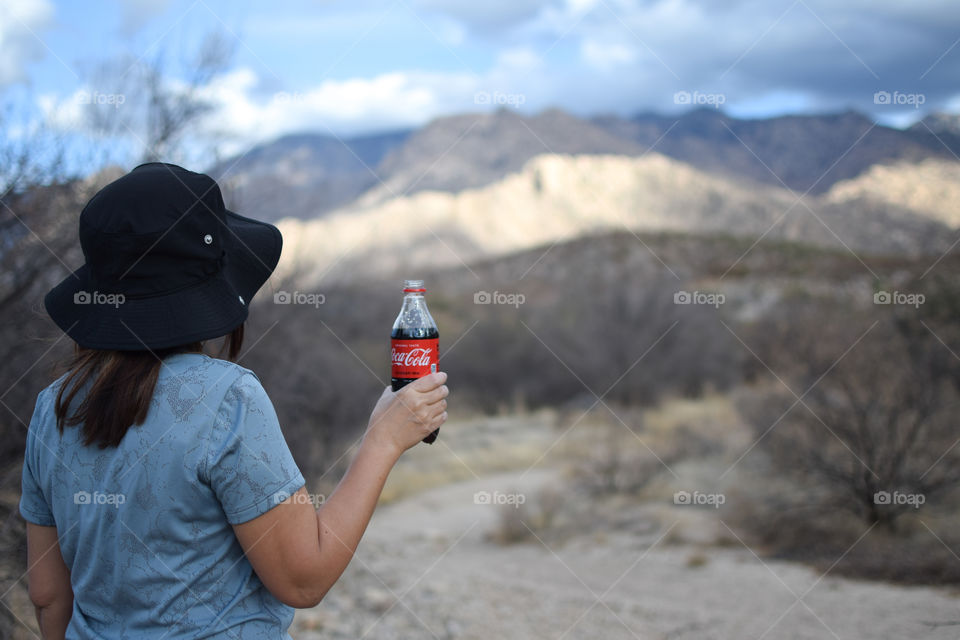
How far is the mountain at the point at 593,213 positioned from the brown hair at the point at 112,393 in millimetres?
67480

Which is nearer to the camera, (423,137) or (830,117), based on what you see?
(830,117)

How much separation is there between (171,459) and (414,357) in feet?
3.32

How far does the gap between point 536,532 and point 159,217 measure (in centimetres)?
1044

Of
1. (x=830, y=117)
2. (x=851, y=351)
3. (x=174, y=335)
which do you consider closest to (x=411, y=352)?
(x=174, y=335)

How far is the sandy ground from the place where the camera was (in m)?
6.66

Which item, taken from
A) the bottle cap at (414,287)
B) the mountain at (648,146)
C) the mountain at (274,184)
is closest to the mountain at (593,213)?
the mountain at (648,146)

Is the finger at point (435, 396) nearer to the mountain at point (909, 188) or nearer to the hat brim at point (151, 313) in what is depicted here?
the hat brim at point (151, 313)

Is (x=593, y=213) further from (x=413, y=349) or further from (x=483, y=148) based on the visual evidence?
(x=413, y=349)

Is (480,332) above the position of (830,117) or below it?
below

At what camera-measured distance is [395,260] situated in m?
79.1

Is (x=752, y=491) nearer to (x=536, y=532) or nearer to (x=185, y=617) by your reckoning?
(x=536, y=532)

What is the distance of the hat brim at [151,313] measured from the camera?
5.35 ft

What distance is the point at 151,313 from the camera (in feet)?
5.42

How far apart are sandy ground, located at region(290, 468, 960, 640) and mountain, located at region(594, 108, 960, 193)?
6150 cm
